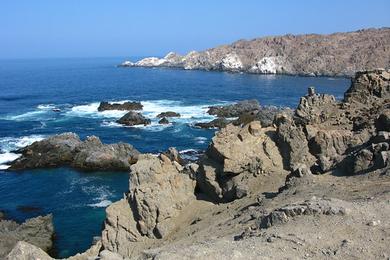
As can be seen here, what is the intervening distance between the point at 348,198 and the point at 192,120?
61.5 m

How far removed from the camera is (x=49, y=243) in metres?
32.2

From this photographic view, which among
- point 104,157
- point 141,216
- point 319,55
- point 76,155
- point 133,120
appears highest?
point 319,55

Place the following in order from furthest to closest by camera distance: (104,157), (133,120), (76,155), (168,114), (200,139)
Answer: (168,114)
(133,120)
(200,139)
(76,155)
(104,157)

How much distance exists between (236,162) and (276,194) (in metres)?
4.36

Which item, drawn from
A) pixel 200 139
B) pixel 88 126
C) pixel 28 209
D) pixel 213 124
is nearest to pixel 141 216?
pixel 28 209

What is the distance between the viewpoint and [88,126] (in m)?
74.8

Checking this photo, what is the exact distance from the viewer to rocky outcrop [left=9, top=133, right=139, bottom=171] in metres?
51.2

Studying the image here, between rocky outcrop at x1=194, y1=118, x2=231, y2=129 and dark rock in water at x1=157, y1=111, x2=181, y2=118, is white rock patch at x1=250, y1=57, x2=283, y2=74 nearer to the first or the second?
dark rock in water at x1=157, y1=111, x2=181, y2=118

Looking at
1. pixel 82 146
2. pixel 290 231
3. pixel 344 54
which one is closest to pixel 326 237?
pixel 290 231

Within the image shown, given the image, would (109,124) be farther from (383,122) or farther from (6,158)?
(383,122)

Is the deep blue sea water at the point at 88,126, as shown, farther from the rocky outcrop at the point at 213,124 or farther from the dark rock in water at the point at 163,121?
the rocky outcrop at the point at 213,124

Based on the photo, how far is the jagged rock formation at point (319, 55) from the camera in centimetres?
16112

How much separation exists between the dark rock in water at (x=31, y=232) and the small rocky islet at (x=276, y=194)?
0.35 meters

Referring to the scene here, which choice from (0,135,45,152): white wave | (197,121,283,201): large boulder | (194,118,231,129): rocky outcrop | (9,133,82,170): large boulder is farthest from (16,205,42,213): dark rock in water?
(194,118,231,129): rocky outcrop
